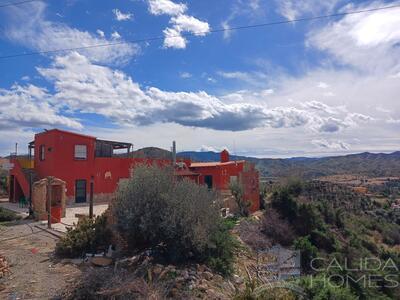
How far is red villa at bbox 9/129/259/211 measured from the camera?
925 inches

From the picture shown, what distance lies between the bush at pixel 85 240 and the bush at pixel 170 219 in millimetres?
1295

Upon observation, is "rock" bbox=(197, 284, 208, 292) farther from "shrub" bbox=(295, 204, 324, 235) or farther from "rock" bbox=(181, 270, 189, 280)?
"shrub" bbox=(295, 204, 324, 235)

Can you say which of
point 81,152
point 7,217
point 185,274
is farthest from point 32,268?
point 81,152

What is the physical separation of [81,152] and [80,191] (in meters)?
2.58

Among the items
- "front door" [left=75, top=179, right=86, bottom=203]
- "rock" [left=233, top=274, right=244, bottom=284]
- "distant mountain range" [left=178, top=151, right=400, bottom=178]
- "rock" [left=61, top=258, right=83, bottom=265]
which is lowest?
"rock" [left=233, top=274, right=244, bottom=284]

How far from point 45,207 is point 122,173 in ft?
31.0

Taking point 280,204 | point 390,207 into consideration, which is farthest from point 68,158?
point 390,207

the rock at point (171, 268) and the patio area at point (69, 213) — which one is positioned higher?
the rock at point (171, 268)

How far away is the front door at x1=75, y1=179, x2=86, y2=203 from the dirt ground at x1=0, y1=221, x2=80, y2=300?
10049 millimetres

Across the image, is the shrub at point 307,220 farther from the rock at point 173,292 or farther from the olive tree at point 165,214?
the rock at point 173,292

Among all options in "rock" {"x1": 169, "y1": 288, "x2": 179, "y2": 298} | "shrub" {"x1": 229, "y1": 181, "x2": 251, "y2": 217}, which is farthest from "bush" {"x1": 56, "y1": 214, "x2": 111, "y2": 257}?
"shrub" {"x1": 229, "y1": 181, "x2": 251, "y2": 217}

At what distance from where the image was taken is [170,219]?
28.6 feet

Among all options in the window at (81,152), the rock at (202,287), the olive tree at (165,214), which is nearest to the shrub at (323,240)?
the olive tree at (165,214)

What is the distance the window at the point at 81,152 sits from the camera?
24.1 metres
